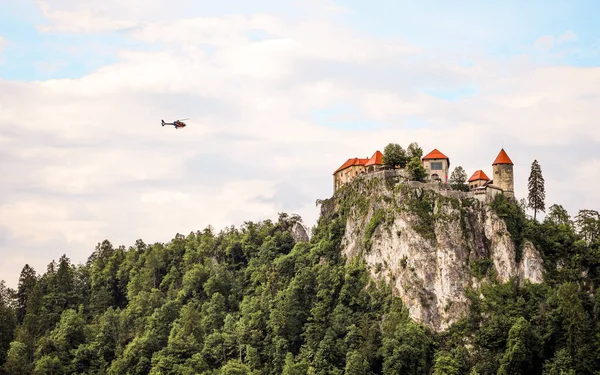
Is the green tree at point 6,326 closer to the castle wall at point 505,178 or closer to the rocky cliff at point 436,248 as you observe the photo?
the rocky cliff at point 436,248

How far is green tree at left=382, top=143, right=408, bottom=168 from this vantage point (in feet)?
376

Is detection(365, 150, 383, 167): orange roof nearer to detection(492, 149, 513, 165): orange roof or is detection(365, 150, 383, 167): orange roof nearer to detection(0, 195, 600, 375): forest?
detection(0, 195, 600, 375): forest

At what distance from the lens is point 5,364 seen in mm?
109562

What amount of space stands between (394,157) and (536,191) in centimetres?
1827

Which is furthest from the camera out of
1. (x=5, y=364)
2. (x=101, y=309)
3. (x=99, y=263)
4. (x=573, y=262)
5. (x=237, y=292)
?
(x=99, y=263)

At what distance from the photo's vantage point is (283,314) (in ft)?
364

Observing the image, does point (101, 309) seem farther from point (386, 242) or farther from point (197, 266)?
point (386, 242)

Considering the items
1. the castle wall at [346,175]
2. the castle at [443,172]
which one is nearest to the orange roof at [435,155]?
the castle at [443,172]

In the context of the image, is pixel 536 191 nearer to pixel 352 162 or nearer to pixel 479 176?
pixel 479 176

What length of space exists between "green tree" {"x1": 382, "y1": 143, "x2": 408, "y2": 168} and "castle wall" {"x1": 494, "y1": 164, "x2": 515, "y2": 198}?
12285 mm

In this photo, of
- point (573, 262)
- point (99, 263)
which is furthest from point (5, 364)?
point (573, 262)

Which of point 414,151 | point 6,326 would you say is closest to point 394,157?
point 414,151

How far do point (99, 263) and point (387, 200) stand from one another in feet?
189

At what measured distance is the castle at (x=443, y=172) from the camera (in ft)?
356
